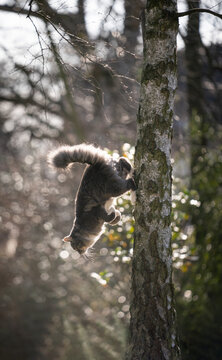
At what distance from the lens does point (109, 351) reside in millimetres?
5996

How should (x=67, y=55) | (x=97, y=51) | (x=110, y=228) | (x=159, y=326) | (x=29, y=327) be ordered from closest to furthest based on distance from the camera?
(x=159, y=326)
(x=97, y=51)
(x=67, y=55)
(x=110, y=228)
(x=29, y=327)

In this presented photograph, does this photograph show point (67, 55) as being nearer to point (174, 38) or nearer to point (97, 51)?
point (97, 51)

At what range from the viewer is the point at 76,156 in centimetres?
409

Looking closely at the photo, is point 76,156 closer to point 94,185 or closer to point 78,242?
point 94,185

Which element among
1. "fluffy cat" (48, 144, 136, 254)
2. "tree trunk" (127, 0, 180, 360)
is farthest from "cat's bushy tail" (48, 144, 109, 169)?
"tree trunk" (127, 0, 180, 360)

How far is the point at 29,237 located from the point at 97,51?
6.29m

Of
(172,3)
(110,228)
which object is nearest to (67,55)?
(172,3)

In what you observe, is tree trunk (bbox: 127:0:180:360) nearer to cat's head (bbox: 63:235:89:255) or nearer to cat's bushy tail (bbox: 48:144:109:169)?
cat's bushy tail (bbox: 48:144:109:169)

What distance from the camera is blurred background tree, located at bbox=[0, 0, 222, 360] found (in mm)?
5008

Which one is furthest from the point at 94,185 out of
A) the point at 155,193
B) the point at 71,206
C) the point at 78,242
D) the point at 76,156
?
the point at 71,206

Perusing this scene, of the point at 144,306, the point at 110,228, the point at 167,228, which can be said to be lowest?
the point at 144,306

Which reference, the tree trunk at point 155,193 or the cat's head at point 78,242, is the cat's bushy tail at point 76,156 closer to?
the tree trunk at point 155,193

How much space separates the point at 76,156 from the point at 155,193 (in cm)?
110

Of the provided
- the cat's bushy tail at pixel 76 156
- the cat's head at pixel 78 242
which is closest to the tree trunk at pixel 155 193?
the cat's bushy tail at pixel 76 156
